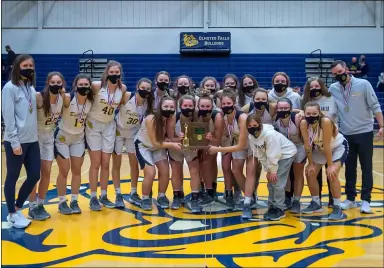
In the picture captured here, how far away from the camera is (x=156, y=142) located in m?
4.50

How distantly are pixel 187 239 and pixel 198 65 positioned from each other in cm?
1227

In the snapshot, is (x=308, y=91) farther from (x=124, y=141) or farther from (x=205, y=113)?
(x=124, y=141)

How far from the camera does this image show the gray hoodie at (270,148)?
13.5ft

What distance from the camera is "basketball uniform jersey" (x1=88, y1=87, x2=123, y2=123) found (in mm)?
4422

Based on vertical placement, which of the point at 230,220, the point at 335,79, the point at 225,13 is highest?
the point at 225,13

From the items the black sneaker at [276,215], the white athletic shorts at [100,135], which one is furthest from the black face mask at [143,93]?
the black sneaker at [276,215]

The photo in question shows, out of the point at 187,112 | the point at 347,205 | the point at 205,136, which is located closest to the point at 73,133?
the point at 187,112

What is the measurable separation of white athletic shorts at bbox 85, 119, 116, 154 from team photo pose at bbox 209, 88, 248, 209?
1.00 metres

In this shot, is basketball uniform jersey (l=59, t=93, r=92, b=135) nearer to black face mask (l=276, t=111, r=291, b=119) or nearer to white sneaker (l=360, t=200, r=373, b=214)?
black face mask (l=276, t=111, r=291, b=119)

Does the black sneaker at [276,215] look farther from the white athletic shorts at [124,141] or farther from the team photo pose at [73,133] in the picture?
the team photo pose at [73,133]

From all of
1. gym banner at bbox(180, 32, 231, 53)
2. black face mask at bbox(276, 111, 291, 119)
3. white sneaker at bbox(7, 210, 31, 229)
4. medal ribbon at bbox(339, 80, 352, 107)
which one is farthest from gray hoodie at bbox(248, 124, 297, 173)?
gym banner at bbox(180, 32, 231, 53)

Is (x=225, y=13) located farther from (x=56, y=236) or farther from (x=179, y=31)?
(x=56, y=236)

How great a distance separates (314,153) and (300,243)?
3.71 feet

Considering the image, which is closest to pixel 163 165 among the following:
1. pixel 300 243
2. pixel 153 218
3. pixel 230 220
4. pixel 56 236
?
pixel 153 218
